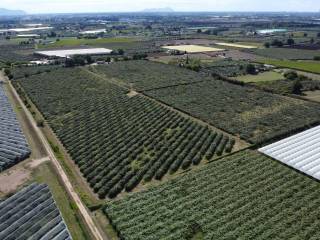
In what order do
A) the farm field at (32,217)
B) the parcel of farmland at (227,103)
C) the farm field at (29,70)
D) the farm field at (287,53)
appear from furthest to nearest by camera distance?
the farm field at (287,53) → the farm field at (29,70) → the parcel of farmland at (227,103) → the farm field at (32,217)

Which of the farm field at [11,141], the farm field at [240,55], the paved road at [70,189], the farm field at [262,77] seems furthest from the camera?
the farm field at [240,55]

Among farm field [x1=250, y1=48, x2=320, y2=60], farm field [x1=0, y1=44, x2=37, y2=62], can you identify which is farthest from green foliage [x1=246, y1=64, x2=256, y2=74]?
farm field [x1=0, y1=44, x2=37, y2=62]

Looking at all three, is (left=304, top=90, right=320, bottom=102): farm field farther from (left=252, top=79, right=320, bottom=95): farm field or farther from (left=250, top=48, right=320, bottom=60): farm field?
(left=250, top=48, right=320, bottom=60): farm field

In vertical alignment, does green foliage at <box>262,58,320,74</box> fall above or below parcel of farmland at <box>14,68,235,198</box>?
above

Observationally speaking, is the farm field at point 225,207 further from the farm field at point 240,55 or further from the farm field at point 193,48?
the farm field at point 193,48

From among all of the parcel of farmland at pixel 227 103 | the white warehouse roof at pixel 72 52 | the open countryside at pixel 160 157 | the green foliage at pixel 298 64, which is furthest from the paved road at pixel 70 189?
the white warehouse roof at pixel 72 52

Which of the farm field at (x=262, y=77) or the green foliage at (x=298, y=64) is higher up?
the green foliage at (x=298, y=64)

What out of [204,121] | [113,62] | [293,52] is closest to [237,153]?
[204,121]

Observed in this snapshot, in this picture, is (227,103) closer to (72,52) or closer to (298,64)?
(298,64)

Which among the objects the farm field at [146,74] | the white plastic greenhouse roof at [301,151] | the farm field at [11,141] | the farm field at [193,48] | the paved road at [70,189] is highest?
the white plastic greenhouse roof at [301,151]
